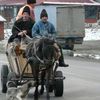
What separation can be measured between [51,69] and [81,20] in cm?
2219

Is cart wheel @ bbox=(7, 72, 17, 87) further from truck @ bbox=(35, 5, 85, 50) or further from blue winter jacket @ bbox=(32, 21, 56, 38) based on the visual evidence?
truck @ bbox=(35, 5, 85, 50)

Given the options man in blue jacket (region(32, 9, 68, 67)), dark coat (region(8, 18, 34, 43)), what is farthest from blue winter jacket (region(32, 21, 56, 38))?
dark coat (region(8, 18, 34, 43))

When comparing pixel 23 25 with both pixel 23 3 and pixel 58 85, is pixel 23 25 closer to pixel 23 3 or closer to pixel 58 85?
pixel 58 85

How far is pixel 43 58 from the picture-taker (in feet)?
35.9

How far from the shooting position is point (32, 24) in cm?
1284

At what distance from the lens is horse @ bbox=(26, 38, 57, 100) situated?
430 inches

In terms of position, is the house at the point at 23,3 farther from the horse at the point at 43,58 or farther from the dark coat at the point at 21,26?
the horse at the point at 43,58

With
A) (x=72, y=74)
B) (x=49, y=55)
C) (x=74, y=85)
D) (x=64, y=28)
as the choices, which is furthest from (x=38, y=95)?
(x=64, y=28)

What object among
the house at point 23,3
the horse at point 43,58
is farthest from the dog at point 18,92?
the house at point 23,3

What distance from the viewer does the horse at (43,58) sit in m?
10.9

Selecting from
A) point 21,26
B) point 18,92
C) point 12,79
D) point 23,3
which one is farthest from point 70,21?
point 23,3

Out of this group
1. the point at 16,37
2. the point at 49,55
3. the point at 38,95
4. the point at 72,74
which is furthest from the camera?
the point at 72,74

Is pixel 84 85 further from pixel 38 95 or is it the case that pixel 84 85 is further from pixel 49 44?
pixel 49 44

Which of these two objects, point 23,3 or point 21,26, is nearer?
point 21,26
